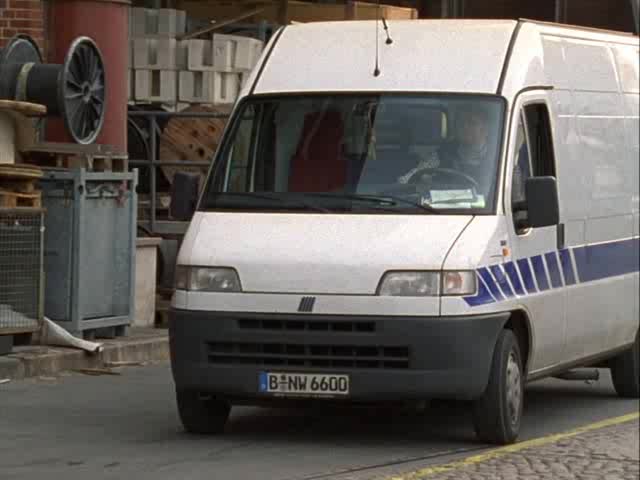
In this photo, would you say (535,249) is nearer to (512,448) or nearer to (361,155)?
(361,155)

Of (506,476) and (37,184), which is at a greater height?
(37,184)

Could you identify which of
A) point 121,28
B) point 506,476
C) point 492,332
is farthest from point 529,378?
point 121,28

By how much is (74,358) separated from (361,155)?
3878 mm

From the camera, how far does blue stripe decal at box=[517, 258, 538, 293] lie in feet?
40.3

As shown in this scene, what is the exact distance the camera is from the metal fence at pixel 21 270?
1488 centimetres

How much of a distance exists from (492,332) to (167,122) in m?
7.89

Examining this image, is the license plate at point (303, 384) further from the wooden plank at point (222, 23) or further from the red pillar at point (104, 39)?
the wooden plank at point (222, 23)

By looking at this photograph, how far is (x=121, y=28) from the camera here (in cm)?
1730

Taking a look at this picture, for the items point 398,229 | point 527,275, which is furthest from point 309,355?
point 527,275

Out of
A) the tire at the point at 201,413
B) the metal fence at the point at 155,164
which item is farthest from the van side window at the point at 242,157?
the metal fence at the point at 155,164

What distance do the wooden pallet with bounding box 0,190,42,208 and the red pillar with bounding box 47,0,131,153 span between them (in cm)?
159

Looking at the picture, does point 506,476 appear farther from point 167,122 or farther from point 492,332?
point 167,122

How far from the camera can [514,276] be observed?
12.1 metres

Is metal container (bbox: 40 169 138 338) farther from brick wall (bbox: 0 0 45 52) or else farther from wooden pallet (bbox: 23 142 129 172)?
brick wall (bbox: 0 0 45 52)
